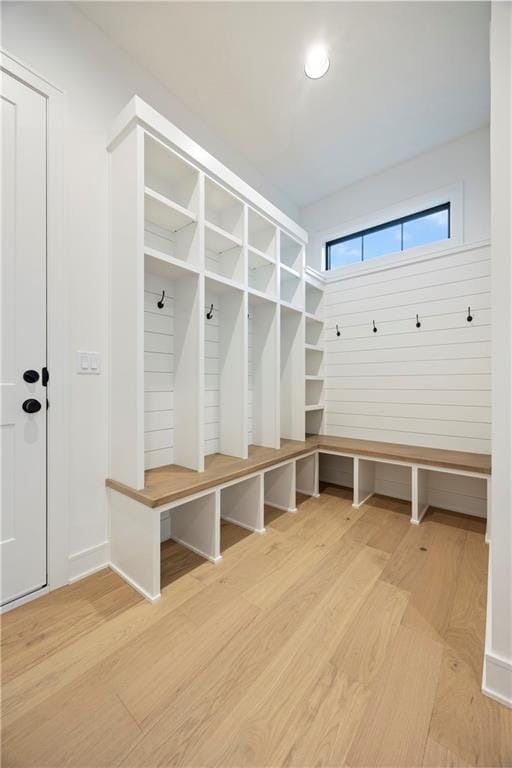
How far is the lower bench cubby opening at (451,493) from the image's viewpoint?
2480 millimetres

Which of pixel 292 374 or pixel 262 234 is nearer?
pixel 262 234

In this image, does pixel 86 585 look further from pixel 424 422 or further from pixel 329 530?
pixel 424 422

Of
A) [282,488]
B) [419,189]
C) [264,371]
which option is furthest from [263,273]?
[282,488]

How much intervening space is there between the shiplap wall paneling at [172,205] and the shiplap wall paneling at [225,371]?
33cm

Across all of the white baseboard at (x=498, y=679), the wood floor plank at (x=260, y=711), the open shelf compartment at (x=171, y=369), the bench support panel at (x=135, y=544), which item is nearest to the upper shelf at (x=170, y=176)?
the open shelf compartment at (x=171, y=369)

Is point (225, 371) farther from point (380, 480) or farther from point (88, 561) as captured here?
point (380, 480)

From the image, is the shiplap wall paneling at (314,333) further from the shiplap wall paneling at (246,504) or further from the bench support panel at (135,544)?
the bench support panel at (135,544)

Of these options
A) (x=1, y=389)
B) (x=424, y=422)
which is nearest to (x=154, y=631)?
(x=1, y=389)

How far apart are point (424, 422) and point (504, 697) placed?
1.94 meters

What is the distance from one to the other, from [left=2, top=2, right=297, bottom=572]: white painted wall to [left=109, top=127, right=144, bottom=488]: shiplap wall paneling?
70 mm

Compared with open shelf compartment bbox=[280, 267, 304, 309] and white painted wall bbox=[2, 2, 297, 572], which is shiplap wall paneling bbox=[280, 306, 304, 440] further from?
white painted wall bbox=[2, 2, 297, 572]

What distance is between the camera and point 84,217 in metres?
1.72

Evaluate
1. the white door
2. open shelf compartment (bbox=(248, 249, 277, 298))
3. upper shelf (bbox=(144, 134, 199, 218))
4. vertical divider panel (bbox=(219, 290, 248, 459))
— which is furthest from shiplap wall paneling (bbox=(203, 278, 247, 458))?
the white door

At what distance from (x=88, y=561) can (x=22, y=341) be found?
1217 mm
